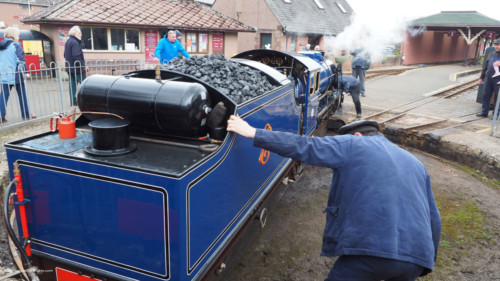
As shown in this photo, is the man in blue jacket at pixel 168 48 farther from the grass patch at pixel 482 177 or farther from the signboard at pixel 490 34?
the signboard at pixel 490 34

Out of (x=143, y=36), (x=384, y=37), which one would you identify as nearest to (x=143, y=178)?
(x=143, y=36)

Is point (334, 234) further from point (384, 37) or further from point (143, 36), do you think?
point (384, 37)

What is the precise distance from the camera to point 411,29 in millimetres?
26812

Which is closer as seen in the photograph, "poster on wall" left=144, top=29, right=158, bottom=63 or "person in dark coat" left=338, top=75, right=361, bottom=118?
"person in dark coat" left=338, top=75, right=361, bottom=118

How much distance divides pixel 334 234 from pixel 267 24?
20225 mm

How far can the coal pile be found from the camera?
10.9 ft

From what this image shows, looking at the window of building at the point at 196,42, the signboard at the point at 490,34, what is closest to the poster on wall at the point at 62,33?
the window of building at the point at 196,42

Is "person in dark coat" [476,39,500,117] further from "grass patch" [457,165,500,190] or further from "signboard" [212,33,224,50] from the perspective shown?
"signboard" [212,33,224,50]

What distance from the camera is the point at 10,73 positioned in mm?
6094

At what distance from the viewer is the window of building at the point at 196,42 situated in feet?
51.5

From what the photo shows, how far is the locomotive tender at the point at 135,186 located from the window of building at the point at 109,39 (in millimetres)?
11382

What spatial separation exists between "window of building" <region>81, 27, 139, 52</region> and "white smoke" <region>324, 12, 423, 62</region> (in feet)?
33.5

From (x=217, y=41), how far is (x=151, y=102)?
48.7 ft

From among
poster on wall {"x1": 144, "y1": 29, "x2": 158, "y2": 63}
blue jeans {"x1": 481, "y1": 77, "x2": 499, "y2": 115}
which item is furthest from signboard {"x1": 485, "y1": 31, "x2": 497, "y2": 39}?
poster on wall {"x1": 144, "y1": 29, "x2": 158, "y2": 63}
